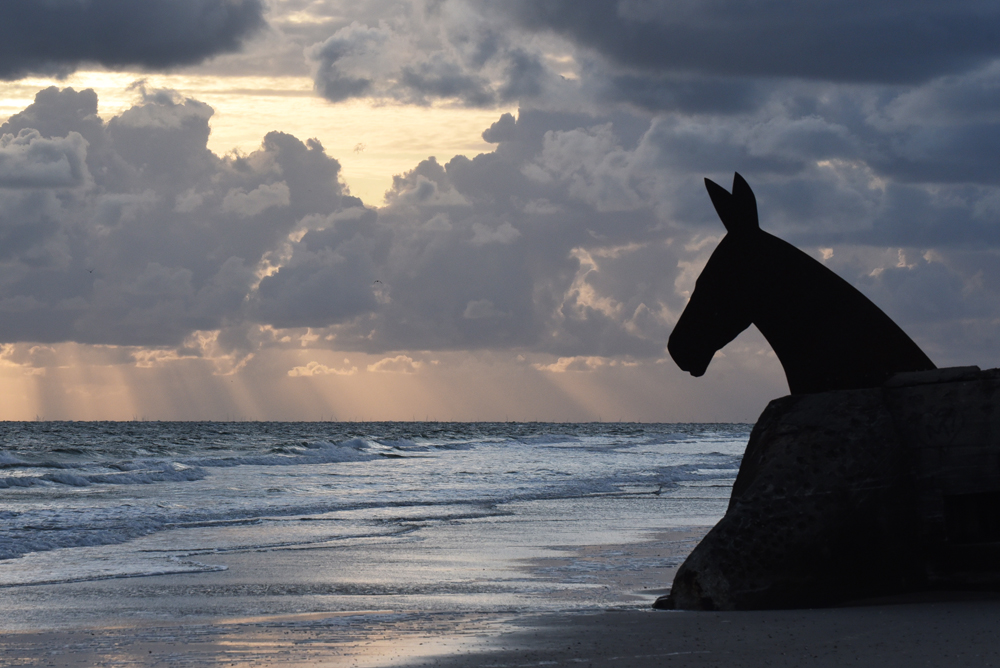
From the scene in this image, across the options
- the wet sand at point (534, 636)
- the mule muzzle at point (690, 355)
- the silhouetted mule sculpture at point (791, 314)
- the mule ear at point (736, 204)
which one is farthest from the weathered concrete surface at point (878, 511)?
the mule ear at point (736, 204)

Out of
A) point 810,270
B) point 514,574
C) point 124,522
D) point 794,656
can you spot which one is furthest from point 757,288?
point 124,522

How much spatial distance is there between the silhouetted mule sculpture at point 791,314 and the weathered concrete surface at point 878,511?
21.6 inches

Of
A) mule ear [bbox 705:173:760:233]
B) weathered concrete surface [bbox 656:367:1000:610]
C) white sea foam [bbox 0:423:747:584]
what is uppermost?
mule ear [bbox 705:173:760:233]

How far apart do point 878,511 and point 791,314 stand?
1.57m

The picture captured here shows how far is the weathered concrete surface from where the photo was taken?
22.0ft

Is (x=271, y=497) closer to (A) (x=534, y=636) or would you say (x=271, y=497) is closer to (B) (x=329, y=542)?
(B) (x=329, y=542)

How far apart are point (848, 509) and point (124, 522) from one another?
12.0 m

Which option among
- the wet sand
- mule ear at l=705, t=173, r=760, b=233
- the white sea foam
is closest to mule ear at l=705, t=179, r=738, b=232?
mule ear at l=705, t=173, r=760, b=233

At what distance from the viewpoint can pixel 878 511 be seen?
6.71m

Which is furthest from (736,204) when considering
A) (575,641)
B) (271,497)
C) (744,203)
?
(271,497)

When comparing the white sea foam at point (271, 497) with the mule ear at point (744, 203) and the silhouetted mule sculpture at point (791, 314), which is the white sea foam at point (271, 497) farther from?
the mule ear at point (744, 203)

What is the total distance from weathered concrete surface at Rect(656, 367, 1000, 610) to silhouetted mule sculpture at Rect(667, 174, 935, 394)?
55cm

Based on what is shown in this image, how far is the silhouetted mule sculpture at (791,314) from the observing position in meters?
7.41

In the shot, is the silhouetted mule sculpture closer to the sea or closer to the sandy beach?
the sandy beach
